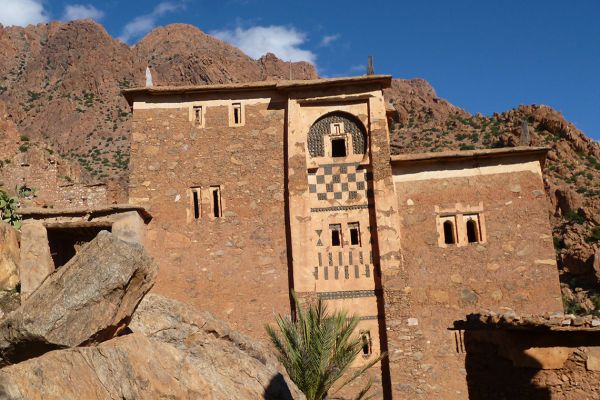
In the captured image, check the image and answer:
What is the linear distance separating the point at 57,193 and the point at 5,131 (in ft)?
50.8

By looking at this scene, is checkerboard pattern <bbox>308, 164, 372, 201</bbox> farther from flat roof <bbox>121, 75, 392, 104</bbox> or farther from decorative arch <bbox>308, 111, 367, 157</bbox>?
flat roof <bbox>121, 75, 392, 104</bbox>

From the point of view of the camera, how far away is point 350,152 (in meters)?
20.3

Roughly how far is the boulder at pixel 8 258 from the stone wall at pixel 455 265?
9.94 meters

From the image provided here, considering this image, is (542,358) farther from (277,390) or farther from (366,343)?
(366,343)

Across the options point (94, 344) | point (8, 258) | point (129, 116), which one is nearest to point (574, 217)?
point (8, 258)

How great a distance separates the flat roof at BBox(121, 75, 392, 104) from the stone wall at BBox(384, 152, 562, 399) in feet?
8.86

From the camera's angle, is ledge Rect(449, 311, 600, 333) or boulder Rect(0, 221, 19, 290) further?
boulder Rect(0, 221, 19, 290)

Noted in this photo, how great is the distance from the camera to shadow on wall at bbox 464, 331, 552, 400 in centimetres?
1287

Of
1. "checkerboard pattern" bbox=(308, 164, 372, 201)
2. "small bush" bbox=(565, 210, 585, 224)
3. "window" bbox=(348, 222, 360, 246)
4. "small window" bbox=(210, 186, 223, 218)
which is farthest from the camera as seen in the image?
"small bush" bbox=(565, 210, 585, 224)

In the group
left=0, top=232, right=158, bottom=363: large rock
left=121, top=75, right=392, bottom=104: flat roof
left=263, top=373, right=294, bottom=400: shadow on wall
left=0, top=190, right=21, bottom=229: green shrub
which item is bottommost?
left=263, top=373, right=294, bottom=400: shadow on wall

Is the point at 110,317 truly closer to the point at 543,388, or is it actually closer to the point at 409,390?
the point at 543,388

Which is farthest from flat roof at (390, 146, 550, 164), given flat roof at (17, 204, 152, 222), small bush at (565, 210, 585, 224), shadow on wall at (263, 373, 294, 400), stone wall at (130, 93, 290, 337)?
small bush at (565, 210, 585, 224)

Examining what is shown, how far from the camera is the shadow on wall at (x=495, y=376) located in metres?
12.9

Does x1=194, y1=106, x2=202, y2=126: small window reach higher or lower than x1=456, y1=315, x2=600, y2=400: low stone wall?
higher
